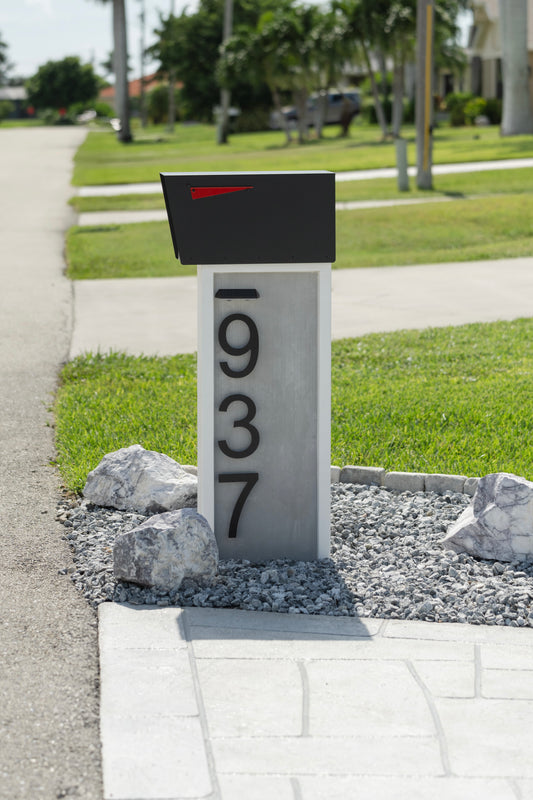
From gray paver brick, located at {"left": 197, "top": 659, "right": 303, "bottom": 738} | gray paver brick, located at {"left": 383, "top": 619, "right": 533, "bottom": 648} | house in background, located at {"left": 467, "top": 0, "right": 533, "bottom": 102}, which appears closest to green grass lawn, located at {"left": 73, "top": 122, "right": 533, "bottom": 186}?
house in background, located at {"left": 467, "top": 0, "right": 533, "bottom": 102}

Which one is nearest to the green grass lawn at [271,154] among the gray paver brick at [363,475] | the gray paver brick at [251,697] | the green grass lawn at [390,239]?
the green grass lawn at [390,239]

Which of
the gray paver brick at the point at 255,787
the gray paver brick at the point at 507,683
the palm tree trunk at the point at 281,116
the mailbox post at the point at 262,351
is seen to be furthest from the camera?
the palm tree trunk at the point at 281,116

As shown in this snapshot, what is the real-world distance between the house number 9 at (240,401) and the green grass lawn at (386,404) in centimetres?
122

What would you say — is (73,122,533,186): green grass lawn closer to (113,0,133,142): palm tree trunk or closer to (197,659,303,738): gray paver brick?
(113,0,133,142): palm tree trunk

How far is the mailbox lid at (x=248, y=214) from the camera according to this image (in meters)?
4.36

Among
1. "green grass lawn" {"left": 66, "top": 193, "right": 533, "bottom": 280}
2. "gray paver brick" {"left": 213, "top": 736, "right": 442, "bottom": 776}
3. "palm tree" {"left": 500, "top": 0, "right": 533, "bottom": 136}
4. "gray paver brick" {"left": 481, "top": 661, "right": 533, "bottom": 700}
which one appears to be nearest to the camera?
"gray paver brick" {"left": 213, "top": 736, "right": 442, "bottom": 776}

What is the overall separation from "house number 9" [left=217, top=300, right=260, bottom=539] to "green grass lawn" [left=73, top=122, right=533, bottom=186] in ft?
65.2

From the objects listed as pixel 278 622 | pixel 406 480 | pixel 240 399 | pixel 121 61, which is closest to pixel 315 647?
pixel 278 622

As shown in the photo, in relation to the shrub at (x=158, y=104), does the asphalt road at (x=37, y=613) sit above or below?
below

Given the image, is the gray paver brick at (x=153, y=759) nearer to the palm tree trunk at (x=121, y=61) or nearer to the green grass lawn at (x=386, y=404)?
the green grass lawn at (x=386, y=404)

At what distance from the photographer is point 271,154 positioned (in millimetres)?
35406

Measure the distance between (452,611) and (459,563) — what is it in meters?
0.48

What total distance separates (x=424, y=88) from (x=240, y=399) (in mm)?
16302

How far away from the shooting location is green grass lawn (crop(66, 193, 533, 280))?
13.7 meters
